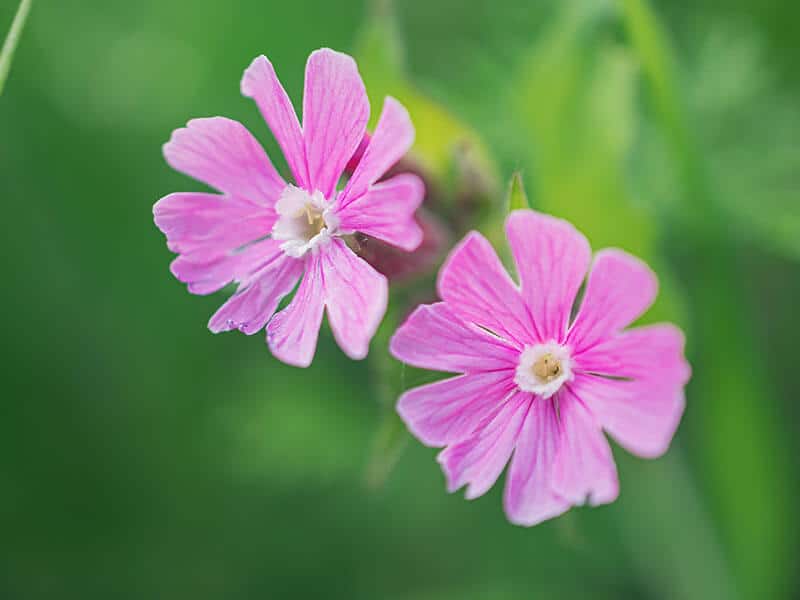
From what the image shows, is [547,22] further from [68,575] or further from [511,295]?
[68,575]

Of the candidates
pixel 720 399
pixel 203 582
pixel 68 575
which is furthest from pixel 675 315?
pixel 68 575

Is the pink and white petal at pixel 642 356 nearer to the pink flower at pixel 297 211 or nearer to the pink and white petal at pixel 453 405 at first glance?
the pink and white petal at pixel 453 405

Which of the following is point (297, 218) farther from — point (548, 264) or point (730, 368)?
point (730, 368)

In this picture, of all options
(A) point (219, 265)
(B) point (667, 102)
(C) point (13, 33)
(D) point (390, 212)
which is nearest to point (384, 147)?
(D) point (390, 212)

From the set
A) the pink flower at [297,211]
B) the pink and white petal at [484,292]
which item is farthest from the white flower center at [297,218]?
the pink and white petal at [484,292]

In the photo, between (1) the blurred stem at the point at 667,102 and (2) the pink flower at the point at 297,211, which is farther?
(1) the blurred stem at the point at 667,102

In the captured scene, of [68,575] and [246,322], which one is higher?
[246,322]

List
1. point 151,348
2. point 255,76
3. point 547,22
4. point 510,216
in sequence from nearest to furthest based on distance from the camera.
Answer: point 510,216, point 255,76, point 547,22, point 151,348
